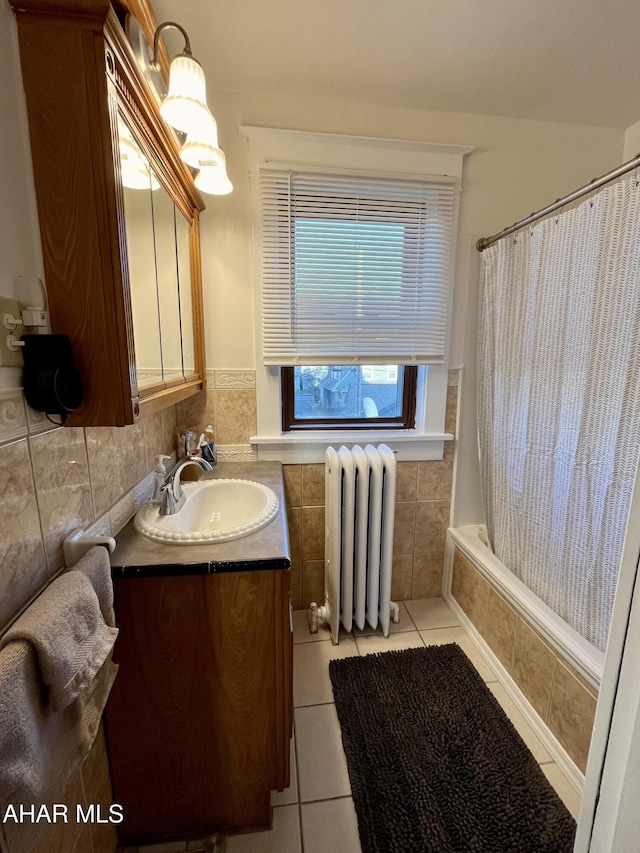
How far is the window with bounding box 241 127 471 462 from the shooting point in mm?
1522

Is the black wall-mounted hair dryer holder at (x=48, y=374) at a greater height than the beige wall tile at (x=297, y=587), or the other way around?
the black wall-mounted hair dryer holder at (x=48, y=374)

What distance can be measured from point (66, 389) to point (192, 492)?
77cm

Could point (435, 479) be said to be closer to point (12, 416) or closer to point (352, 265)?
point (352, 265)

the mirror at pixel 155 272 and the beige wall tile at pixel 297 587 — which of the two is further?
the beige wall tile at pixel 297 587

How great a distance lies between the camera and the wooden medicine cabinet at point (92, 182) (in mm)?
617

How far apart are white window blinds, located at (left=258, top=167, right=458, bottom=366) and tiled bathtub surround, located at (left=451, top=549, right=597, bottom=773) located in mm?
1136

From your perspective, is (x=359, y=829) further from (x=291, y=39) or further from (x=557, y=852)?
(x=291, y=39)

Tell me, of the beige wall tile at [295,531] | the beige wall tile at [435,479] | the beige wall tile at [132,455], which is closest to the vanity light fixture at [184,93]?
the beige wall tile at [132,455]

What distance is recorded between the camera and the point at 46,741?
1.83 feet

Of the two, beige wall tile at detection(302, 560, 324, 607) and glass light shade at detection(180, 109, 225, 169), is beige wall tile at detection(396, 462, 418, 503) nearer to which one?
beige wall tile at detection(302, 560, 324, 607)

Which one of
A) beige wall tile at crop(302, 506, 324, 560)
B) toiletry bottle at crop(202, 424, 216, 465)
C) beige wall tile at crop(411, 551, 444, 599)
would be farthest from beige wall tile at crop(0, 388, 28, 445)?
beige wall tile at crop(411, 551, 444, 599)

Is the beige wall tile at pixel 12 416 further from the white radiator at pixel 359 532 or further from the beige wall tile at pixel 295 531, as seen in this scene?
the beige wall tile at pixel 295 531

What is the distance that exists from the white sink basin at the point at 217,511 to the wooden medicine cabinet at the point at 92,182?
42cm

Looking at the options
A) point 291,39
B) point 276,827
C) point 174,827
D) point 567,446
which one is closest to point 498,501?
point 567,446
